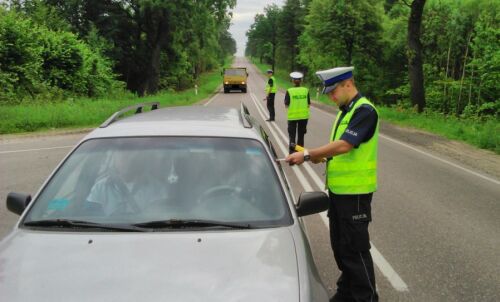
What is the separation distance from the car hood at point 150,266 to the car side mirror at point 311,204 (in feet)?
1.36

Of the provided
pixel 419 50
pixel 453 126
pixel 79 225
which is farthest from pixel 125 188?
pixel 419 50

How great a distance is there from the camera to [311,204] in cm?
327

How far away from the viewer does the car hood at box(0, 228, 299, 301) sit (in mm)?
2213

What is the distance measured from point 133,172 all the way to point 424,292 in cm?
280

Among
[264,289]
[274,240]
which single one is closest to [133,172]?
[274,240]

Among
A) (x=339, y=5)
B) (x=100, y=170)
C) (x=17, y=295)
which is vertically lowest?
(x=17, y=295)

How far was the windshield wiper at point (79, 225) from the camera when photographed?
285 cm

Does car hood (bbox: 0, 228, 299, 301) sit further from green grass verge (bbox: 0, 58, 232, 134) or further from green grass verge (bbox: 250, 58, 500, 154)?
green grass verge (bbox: 0, 58, 232, 134)

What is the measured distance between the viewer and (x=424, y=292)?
425 centimetres

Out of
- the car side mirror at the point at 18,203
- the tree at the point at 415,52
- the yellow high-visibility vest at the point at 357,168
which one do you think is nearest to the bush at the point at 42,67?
the tree at the point at 415,52

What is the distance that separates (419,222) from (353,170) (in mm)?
3101

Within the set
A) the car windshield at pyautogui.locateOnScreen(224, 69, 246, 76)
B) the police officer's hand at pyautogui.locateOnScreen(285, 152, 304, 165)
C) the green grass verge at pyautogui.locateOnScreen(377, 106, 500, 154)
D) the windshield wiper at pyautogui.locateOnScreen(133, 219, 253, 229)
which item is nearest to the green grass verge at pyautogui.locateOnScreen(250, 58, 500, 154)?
the green grass verge at pyautogui.locateOnScreen(377, 106, 500, 154)

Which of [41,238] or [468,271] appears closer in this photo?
[41,238]

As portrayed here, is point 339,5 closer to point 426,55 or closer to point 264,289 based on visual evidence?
point 426,55
